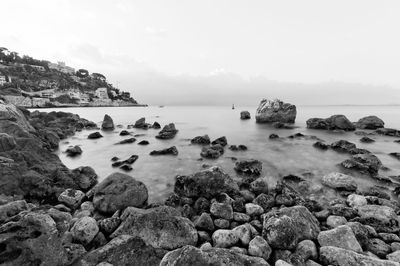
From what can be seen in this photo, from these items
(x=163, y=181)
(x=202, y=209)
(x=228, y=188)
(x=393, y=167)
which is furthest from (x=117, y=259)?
(x=393, y=167)

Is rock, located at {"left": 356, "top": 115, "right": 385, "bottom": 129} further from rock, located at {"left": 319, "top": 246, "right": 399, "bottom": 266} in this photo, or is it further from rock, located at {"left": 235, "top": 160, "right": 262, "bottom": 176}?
rock, located at {"left": 319, "top": 246, "right": 399, "bottom": 266}

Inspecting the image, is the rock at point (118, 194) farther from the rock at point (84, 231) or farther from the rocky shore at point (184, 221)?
the rock at point (84, 231)

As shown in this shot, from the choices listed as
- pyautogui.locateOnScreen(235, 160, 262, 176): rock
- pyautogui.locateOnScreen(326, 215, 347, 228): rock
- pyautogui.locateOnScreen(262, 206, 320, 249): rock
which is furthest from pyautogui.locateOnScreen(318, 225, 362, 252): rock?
pyautogui.locateOnScreen(235, 160, 262, 176): rock

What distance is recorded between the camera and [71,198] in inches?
416

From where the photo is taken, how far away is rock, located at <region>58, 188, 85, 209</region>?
410 inches

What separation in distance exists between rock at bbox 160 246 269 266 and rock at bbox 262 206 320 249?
147 centimetres

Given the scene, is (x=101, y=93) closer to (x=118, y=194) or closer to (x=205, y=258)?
(x=118, y=194)

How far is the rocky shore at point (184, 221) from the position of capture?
5.62 meters

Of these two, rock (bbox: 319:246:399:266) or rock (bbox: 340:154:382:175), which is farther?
rock (bbox: 340:154:382:175)

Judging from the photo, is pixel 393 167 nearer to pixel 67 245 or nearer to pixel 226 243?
pixel 226 243

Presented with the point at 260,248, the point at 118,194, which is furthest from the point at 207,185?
the point at 260,248

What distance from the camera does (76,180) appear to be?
13.0 metres

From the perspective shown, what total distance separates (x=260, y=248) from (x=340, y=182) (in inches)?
385

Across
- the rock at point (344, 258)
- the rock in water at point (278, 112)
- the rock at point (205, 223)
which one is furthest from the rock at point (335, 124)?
the rock at point (205, 223)
